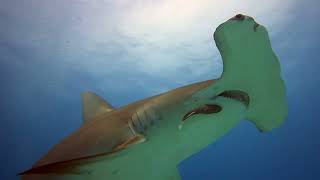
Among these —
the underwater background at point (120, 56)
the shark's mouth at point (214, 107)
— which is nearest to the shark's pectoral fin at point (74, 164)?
the shark's mouth at point (214, 107)

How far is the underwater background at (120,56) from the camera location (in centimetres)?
1217

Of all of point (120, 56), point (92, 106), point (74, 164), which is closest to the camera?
point (74, 164)

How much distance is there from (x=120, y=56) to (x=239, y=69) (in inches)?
538

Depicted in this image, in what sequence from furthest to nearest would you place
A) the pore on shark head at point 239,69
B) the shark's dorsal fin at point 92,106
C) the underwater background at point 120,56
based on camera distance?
1. the underwater background at point 120,56
2. the shark's dorsal fin at point 92,106
3. the pore on shark head at point 239,69

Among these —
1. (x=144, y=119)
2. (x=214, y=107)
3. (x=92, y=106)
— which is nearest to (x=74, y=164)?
(x=144, y=119)

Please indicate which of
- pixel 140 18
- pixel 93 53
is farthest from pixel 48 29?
pixel 140 18

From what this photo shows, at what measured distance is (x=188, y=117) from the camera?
7.91 feet

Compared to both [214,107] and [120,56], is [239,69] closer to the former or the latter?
[214,107]

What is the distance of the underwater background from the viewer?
39.9 feet

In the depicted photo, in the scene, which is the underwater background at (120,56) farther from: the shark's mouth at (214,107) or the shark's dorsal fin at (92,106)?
the shark's mouth at (214,107)

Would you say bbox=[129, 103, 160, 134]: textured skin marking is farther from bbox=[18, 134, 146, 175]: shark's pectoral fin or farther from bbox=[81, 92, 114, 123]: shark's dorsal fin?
bbox=[81, 92, 114, 123]: shark's dorsal fin

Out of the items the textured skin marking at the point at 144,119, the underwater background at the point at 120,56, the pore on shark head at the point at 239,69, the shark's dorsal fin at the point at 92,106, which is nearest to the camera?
the pore on shark head at the point at 239,69

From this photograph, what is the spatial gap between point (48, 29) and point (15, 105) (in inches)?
363

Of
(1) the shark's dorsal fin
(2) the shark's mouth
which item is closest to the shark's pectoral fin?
(2) the shark's mouth
